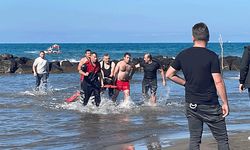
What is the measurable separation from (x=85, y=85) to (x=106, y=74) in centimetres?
116

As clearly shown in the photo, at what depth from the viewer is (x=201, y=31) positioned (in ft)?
12.4

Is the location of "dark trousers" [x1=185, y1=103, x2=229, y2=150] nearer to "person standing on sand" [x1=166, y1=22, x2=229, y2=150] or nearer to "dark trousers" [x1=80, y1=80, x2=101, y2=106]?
"person standing on sand" [x1=166, y1=22, x2=229, y2=150]

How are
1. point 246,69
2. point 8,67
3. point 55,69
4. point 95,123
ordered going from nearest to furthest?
point 246,69 < point 95,123 < point 8,67 < point 55,69

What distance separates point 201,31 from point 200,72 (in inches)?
18.3

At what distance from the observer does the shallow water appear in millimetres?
6289

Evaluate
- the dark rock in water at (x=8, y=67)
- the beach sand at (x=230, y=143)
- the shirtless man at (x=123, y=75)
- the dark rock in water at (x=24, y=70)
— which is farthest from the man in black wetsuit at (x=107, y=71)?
the dark rock in water at (x=8, y=67)

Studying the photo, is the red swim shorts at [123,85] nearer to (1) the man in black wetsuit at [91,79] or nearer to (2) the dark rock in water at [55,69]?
(1) the man in black wetsuit at [91,79]

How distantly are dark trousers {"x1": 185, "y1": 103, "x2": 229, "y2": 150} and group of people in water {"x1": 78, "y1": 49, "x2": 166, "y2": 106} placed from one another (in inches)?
211

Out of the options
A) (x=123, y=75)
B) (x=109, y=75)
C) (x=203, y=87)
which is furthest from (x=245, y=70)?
(x=109, y=75)

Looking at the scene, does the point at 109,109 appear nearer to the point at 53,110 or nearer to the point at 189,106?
the point at 53,110

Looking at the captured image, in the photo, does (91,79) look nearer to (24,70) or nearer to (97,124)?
(97,124)

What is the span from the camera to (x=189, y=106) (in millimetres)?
3924

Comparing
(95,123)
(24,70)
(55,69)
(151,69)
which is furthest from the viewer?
(55,69)

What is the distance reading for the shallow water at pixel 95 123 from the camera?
6.29 metres
